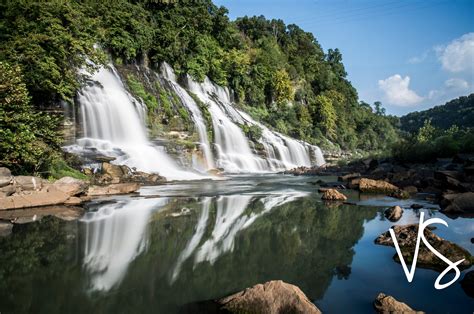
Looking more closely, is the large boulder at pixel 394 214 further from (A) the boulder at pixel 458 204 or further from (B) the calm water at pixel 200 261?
(A) the boulder at pixel 458 204

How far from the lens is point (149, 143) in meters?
22.2

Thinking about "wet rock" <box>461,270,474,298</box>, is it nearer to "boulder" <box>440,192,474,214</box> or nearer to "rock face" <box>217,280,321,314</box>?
"rock face" <box>217,280,321,314</box>

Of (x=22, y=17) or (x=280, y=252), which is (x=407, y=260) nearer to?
(x=280, y=252)

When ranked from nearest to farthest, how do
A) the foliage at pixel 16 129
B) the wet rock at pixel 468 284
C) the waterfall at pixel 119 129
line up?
the wet rock at pixel 468 284 → the foliage at pixel 16 129 → the waterfall at pixel 119 129

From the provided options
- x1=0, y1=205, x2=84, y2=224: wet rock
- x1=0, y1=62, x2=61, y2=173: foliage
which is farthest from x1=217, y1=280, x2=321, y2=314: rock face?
x1=0, y1=62, x2=61, y2=173: foliage

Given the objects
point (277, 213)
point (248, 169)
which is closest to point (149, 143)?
point (248, 169)

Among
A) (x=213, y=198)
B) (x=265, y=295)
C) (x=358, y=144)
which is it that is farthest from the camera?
(x=358, y=144)

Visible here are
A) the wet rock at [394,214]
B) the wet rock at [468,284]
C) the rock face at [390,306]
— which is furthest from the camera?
the wet rock at [394,214]

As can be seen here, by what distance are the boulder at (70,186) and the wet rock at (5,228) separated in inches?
116

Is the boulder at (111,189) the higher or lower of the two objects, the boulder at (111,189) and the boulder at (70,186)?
the lower

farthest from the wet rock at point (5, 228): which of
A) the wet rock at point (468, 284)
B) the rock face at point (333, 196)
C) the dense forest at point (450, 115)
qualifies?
the dense forest at point (450, 115)

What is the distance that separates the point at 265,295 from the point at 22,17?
18.6m

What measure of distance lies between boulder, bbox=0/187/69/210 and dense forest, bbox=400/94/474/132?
78.9 m

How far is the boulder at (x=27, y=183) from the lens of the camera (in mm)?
9742
